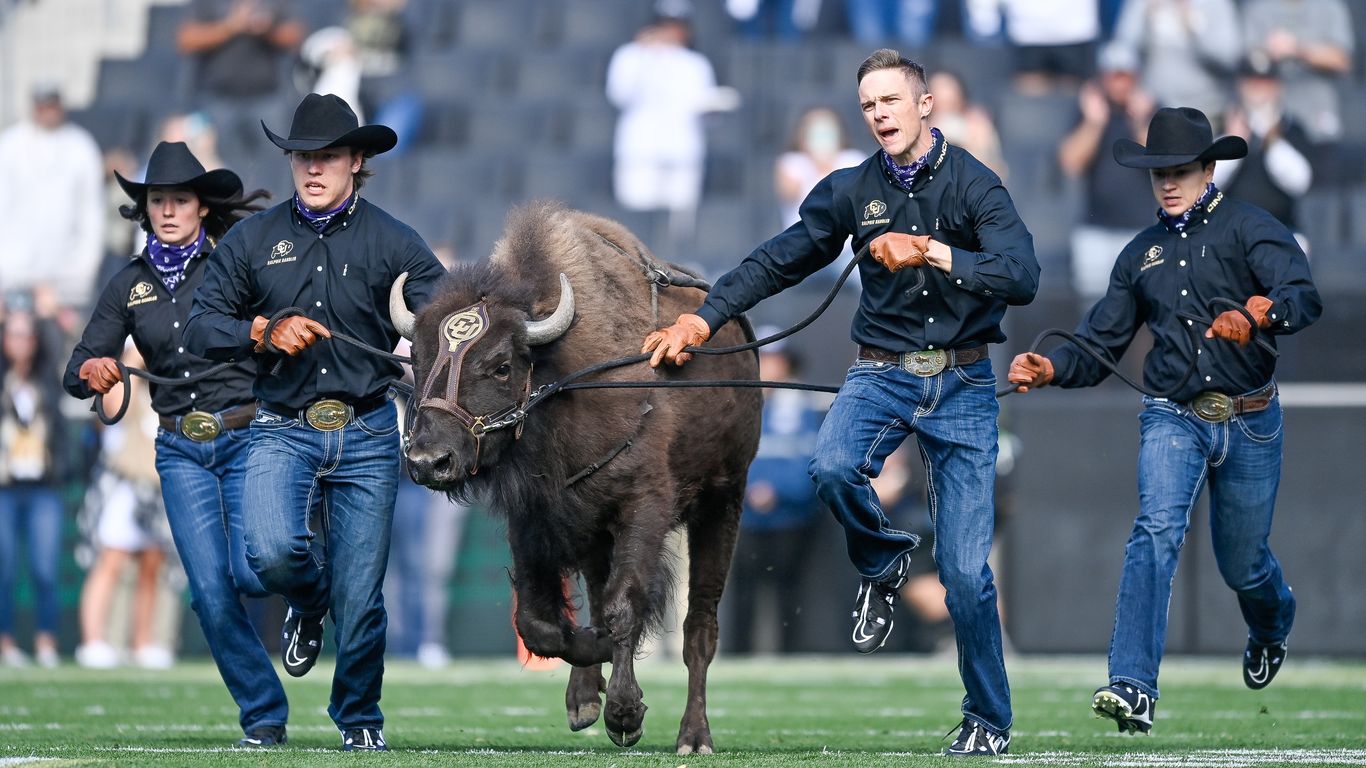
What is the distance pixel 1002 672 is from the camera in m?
7.07

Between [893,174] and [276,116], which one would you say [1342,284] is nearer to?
[893,174]

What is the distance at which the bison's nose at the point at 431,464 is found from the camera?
6.62 meters

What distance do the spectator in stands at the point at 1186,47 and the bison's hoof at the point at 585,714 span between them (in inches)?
382

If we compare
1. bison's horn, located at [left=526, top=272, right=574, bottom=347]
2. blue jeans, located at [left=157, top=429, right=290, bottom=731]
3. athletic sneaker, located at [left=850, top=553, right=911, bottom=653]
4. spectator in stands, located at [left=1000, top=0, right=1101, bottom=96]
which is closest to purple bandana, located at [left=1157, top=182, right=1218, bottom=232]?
athletic sneaker, located at [left=850, top=553, right=911, bottom=653]

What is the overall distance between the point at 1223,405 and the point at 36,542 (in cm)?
976

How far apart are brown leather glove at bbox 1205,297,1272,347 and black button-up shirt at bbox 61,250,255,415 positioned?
3.81 meters

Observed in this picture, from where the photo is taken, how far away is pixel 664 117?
1662 centimetres

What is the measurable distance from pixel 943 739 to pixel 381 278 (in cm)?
306

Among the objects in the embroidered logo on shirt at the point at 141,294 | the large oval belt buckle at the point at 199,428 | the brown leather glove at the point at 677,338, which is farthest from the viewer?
the embroidered logo on shirt at the point at 141,294

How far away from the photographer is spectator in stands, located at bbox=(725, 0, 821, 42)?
17344 mm

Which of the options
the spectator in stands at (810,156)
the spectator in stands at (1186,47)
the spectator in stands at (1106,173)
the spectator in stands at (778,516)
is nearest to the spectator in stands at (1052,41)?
the spectator in stands at (1186,47)

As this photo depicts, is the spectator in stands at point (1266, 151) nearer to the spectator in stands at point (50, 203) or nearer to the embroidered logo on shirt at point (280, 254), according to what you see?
the embroidered logo on shirt at point (280, 254)

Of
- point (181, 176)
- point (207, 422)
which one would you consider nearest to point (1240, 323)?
point (207, 422)

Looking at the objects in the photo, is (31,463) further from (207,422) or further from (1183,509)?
(1183,509)
